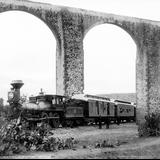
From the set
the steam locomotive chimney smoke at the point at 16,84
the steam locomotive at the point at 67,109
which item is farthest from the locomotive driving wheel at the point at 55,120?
the steam locomotive chimney smoke at the point at 16,84

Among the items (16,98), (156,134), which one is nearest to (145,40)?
(156,134)

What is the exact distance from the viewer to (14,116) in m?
11.1

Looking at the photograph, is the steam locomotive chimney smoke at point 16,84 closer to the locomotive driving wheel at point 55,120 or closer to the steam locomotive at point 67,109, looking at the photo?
the steam locomotive at point 67,109

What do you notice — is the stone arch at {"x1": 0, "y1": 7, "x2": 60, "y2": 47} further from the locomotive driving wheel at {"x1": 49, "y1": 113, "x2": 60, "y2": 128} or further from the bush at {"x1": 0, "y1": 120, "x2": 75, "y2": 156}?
the bush at {"x1": 0, "y1": 120, "x2": 75, "y2": 156}

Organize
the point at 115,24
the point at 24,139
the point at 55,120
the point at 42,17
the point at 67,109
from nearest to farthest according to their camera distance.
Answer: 1. the point at 24,139
2. the point at 55,120
3. the point at 67,109
4. the point at 42,17
5. the point at 115,24

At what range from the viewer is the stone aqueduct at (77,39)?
1853 cm

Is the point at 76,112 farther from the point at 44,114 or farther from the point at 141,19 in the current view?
the point at 141,19

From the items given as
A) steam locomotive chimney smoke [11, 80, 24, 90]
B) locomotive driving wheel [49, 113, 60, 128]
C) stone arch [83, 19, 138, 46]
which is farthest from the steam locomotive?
stone arch [83, 19, 138, 46]

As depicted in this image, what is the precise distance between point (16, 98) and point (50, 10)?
849 cm

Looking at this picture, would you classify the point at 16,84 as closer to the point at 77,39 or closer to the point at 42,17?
the point at 42,17

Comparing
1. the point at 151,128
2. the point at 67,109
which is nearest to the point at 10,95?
the point at 151,128

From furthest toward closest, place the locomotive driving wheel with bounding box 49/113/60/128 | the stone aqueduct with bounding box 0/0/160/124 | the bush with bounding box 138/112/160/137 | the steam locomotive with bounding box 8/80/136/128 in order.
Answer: the stone aqueduct with bounding box 0/0/160/124 < the locomotive driving wheel with bounding box 49/113/60/128 < the steam locomotive with bounding box 8/80/136/128 < the bush with bounding box 138/112/160/137

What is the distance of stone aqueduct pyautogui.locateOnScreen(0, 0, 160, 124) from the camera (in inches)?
730

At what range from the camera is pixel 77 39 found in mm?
19547
